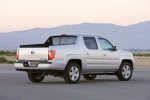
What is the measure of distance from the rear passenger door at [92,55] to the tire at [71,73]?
724 mm

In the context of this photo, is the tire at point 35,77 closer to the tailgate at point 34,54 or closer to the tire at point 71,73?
the tailgate at point 34,54

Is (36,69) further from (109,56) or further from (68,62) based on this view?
(109,56)

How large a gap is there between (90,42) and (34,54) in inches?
95.8

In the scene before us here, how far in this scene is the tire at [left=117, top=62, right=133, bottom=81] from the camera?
19641mm

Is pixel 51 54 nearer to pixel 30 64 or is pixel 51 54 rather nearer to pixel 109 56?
pixel 30 64

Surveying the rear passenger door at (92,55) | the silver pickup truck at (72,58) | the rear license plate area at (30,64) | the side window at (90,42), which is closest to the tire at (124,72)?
the silver pickup truck at (72,58)

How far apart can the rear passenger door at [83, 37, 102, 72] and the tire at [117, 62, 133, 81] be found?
1.18 metres

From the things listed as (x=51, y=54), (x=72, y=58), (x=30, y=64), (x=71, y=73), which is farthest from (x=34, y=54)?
(x=71, y=73)

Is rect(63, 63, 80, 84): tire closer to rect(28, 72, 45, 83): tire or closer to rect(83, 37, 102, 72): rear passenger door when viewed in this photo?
rect(83, 37, 102, 72): rear passenger door

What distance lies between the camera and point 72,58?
17.6m

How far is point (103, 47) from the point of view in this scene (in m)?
19.2

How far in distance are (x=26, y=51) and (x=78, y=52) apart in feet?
5.94

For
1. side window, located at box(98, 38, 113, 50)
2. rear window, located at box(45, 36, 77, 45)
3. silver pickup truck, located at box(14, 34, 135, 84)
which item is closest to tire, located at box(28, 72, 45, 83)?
silver pickup truck, located at box(14, 34, 135, 84)

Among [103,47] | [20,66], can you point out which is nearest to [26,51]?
→ [20,66]
